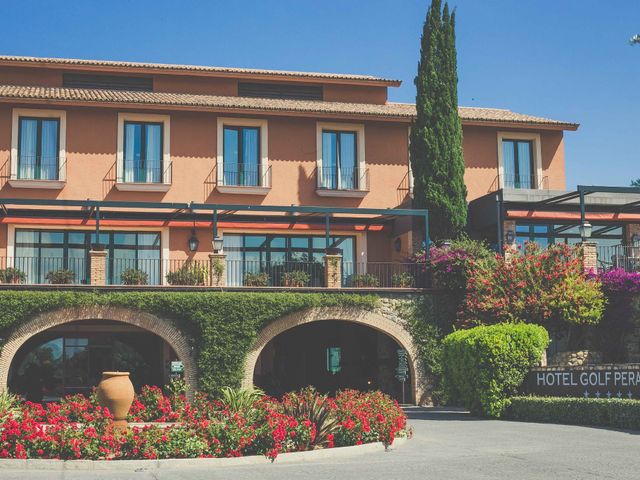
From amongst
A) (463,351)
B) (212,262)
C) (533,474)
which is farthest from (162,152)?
(533,474)

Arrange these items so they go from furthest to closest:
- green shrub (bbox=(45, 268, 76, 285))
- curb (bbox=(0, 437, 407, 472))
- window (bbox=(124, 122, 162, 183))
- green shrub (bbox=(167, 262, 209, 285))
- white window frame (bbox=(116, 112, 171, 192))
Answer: window (bbox=(124, 122, 162, 183)), white window frame (bbox=(116, 112, 171, 192)), green shrub (bbox=(167, 262, 209, 285)), green shrub (bbox=(45, 268, 76, 285)), curb (bbox=(0, 437, 407, 472))

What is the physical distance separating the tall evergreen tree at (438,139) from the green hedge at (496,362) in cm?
801

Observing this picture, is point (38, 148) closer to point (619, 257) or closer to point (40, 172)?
point (40, 172)

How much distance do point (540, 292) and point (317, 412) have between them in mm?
13637

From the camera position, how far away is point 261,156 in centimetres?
3369

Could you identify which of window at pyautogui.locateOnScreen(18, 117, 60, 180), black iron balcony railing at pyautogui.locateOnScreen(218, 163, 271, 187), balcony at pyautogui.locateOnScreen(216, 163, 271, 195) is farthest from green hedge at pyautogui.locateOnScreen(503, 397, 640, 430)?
window at pyautogui.locateOnScreen(18, 117, 60, 180)

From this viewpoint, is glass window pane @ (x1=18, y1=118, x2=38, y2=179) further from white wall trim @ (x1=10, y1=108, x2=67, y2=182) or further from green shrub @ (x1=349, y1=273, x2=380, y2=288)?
green shrub @ (x1=349, y1=273, x2=380, y2=288)

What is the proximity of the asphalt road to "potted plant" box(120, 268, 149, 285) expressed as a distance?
1261cm

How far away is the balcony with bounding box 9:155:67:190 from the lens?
31594 mm

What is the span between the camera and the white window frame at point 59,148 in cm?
3156

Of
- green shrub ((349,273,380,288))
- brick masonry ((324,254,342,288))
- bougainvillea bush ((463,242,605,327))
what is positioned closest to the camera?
bougainvillea bush ((463,242,605,327))

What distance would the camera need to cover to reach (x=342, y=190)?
34062 millimetres

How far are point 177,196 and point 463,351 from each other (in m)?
12.5

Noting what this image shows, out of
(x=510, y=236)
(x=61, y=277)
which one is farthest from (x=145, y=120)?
(x=510, y=236)
